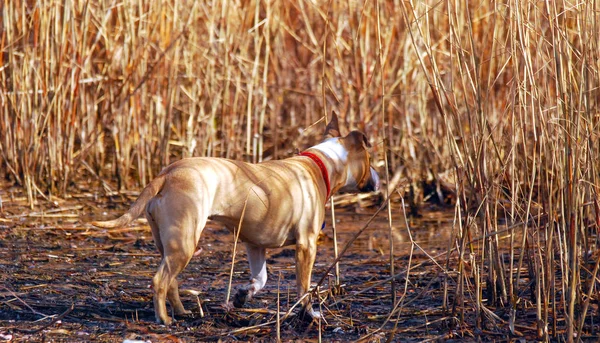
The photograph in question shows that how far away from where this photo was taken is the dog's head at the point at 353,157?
501 centimetres

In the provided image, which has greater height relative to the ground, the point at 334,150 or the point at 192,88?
the point at 192,88

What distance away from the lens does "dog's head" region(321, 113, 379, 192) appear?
5.01 metres

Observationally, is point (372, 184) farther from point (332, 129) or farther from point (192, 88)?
point (192, 88)

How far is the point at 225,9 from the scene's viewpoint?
7.48 m

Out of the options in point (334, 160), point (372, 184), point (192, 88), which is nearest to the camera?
point (334, 160)

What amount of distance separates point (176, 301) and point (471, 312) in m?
1.46

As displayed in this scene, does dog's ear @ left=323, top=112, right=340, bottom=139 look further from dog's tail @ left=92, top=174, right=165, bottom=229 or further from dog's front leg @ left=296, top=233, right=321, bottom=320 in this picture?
dog's tail @ left=92, top=174, right=165, bottom=229

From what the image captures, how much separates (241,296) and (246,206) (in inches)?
20.3

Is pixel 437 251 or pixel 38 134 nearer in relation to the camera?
pixel 437 251

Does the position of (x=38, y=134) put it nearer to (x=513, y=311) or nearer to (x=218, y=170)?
(x=218, y=170)

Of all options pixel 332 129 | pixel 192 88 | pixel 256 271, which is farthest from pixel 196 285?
pixel 192 88

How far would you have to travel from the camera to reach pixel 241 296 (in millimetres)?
4445

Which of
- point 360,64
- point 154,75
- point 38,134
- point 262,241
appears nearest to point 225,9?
point 154,75

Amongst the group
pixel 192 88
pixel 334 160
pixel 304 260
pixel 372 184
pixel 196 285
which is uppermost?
pixel 192 88
